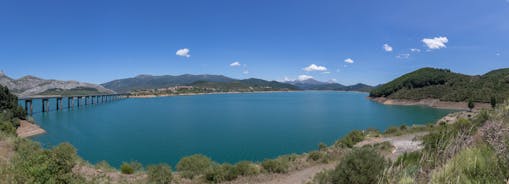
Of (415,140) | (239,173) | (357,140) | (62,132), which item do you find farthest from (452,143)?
(62,132)

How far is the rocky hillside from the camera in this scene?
132825mm

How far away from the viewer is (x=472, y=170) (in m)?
2.34

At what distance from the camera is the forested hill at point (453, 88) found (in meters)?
68.7

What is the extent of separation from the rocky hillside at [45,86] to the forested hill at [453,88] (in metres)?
152

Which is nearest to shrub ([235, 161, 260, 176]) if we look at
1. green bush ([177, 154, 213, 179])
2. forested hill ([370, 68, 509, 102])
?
green bush ([177, 154, 213, 179])

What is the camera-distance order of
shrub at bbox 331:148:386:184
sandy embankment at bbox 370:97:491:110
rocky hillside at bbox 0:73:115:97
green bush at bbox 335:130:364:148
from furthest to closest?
1. rocky hillside at bbox 0:73:115:97
2. sandy embankment at bbox 370:97:491:110
3. green bush at bbox 335:130:364:148
4. shrub at bbox 331:148:386:184

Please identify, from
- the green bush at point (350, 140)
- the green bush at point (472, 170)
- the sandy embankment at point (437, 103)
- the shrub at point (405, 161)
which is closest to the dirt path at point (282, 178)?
the shrub at point (405, 161)

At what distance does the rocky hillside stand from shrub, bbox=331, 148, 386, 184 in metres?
155

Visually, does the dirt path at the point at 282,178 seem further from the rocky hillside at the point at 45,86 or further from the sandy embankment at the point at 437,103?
the rocky hillside at the point at 45,86

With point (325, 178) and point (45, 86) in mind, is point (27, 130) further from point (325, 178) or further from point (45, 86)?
point (45, 86)

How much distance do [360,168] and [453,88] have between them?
9742cm

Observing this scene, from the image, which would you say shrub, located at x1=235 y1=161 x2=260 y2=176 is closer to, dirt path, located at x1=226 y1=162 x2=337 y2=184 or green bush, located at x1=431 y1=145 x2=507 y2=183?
dirt path, located at x1=226 y1=162 x2=337 y2=184

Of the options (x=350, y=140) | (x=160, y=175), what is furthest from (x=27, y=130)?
(x=350, y=140)

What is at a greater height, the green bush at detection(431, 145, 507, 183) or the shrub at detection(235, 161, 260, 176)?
the green bush at detection(431, 145, 507, 183)
